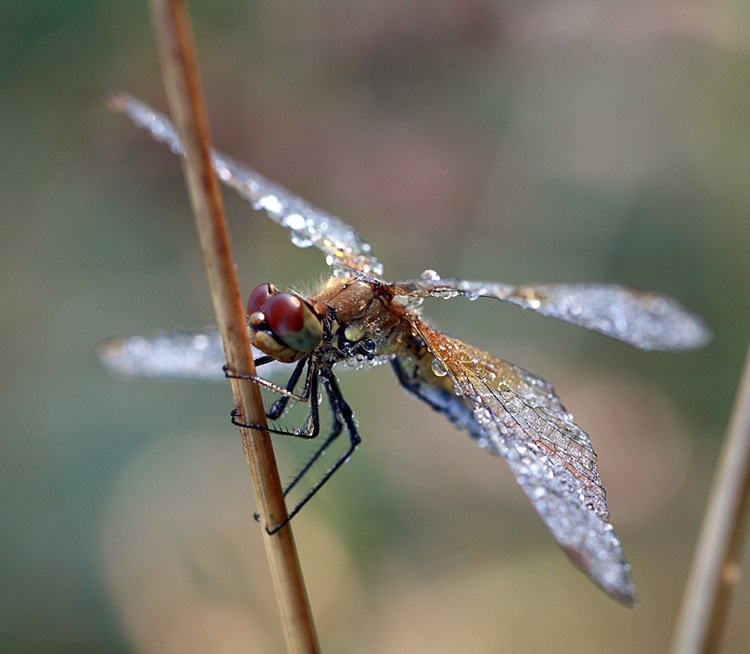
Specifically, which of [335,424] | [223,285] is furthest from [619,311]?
[223,285]

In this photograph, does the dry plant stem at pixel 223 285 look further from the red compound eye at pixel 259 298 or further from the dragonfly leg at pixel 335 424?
the dragonfly leg at pixel 335 424

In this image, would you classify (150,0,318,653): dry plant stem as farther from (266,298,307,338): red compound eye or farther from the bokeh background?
the bokeh background

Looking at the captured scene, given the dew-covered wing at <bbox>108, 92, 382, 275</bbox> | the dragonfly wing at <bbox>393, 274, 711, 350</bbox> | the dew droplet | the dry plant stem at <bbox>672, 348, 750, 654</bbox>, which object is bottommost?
the dry plant stem at <bbox>672, 348, 750, 654</bbox>

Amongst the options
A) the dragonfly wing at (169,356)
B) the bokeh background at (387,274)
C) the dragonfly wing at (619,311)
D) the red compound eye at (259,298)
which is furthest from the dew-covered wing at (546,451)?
the bokeh background at (387,274)

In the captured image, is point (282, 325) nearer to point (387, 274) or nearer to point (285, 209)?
point (285, 209)

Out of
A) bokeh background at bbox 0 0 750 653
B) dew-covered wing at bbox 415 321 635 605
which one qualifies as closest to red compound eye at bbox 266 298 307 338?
dew-covered wing at bbox 415 321 635 605

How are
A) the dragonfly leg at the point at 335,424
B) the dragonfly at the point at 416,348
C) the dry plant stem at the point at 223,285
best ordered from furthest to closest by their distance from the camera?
the dragonfly leg at the point at 335,424 < the dragonfly at the point at 416,348 < the dry plant stem at the point at 223,285

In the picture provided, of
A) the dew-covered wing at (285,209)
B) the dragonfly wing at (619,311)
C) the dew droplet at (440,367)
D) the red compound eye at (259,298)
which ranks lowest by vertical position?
the dew droplet at (440,367)
